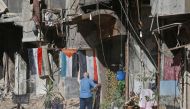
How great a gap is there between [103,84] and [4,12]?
815 centimetres

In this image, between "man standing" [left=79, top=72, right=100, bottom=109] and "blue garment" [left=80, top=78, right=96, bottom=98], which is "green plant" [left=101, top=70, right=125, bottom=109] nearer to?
"man standing" [left=79, top=72, right=100, bottom=109]

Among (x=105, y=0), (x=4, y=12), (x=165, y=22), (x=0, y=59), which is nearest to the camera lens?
(x=165, y=22)

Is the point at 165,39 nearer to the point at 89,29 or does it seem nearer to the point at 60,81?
the point at 89,29

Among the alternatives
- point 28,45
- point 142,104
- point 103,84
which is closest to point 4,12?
point 28,45

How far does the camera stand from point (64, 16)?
23375 mm

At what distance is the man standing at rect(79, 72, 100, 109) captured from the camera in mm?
20656

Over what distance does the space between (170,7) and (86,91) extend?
216 inches

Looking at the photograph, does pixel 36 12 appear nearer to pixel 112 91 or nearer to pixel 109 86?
pixel 109 86

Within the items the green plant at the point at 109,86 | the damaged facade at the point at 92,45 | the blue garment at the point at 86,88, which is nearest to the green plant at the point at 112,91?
the green plant at the point at 109,86

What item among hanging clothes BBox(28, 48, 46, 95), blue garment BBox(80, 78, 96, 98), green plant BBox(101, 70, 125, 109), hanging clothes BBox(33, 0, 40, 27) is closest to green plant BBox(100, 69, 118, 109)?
green plant BBox(101, 70, 125, 109)

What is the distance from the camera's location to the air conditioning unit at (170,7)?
16.2 metres

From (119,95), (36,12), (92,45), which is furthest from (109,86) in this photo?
(36,12)

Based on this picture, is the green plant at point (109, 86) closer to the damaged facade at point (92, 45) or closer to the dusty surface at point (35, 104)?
the damaged facade at point (92, 45)

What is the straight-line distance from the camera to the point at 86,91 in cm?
2066
